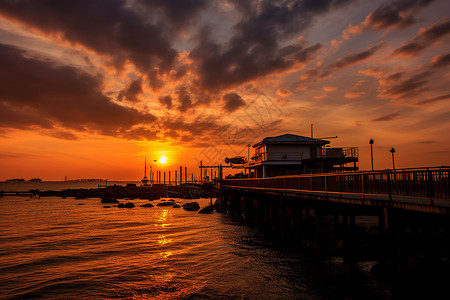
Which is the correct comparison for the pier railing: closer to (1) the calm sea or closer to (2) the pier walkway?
(2) the pier walkway

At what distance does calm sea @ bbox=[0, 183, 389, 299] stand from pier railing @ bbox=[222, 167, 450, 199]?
4.73 m

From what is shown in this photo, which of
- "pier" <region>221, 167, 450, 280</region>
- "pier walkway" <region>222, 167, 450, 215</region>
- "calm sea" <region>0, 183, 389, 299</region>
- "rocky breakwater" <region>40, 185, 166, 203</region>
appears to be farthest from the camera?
"rocky breakwater" <region>40, 185, 166, 203</region>

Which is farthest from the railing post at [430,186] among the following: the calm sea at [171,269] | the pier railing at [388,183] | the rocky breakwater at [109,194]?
the rocky breakwater at [109,194]

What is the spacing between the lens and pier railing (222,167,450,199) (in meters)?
10.0

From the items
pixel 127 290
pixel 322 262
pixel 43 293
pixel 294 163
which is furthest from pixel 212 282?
pixel 294 163

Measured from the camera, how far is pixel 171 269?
726 inches

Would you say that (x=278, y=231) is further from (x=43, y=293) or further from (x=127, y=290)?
(x=43, y=293)

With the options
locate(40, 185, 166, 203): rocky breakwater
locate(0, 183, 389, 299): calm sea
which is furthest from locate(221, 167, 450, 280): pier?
locate(40, 185, 166, 203): rocky breakwater

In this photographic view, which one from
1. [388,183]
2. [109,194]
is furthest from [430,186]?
[109,194]

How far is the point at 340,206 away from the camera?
18.9m

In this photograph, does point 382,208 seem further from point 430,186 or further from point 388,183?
point 430,186

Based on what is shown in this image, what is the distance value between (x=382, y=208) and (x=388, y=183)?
Answer: 6.42m

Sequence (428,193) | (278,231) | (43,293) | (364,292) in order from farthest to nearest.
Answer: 1. (278,231)
2. (43,293)
3. (364,292)
4. (428,193)

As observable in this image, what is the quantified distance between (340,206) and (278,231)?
1031cm
